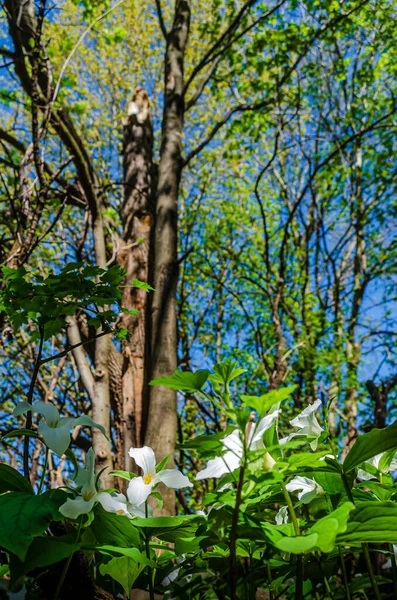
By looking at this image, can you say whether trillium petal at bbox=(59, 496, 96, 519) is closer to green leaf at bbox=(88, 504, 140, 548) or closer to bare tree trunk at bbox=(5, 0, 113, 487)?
green leaf at bbox=(88, 504, 140, 548)

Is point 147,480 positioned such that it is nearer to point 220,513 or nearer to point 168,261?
point 220,513

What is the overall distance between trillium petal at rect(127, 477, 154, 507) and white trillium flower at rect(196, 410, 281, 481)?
171 millimetres

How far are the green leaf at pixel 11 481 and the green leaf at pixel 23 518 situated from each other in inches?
2.3

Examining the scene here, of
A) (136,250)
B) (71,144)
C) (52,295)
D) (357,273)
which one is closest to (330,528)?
(52,295)

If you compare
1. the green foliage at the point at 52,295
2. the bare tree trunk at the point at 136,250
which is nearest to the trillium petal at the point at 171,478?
the green foliage at the point at 52,295

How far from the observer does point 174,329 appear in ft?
11.6

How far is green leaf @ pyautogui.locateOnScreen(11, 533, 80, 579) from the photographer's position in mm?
535

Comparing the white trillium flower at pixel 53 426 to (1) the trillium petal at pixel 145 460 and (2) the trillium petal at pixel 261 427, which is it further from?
(2) the trillium petal at pixel 261 427

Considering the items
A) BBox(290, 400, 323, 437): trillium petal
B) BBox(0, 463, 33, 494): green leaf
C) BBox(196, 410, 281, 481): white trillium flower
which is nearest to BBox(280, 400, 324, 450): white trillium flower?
BBox(290, 400, 323, 437): trillium petal

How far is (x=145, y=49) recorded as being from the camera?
9828 millimetres

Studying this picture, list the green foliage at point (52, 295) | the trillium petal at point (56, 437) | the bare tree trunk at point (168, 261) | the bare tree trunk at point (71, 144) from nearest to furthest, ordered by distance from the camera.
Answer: the trillium petal at point (56, 437)
the green foliage at point (52, 295)
the bare tree trunk at point (71, 144)
the bare tree trunk at point (168, 261)

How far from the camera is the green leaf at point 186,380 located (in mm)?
568

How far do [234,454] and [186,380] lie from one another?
0.33ft

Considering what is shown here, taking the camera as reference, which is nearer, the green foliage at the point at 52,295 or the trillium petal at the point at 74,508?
the trillium petal at the point at 74,508
